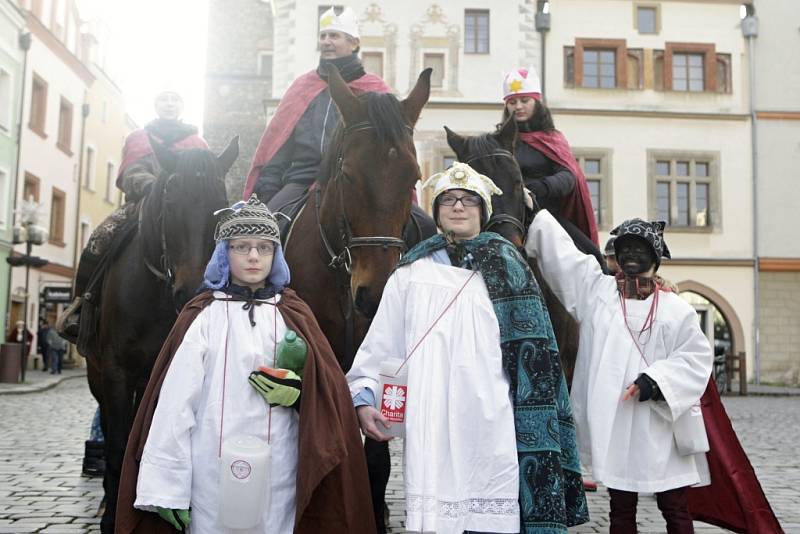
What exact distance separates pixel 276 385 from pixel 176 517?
0.67 m

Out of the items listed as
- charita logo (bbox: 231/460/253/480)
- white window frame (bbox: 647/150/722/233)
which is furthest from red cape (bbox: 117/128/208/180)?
white window frame (bbox: 647/150/722/233)

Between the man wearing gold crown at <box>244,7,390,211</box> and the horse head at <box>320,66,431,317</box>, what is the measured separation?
1.11m

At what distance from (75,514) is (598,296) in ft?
12.9

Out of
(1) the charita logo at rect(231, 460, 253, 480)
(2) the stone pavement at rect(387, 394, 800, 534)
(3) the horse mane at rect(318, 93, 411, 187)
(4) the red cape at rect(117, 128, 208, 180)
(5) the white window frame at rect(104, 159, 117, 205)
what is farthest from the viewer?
(5) the white window frame at rect(104, 159, 117, 205)

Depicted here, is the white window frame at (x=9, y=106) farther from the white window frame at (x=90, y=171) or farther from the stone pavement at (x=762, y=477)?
the stone pavement at (x=762, y=477)

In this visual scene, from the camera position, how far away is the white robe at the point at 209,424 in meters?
3.41

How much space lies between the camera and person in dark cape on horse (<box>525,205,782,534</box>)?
4.30 metres

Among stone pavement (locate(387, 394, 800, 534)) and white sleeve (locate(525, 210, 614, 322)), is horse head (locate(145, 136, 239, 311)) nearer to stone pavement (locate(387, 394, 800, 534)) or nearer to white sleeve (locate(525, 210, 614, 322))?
white sleeve (locate(525, 210, 614, 322))

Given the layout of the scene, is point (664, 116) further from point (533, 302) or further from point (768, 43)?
point (533, 302)

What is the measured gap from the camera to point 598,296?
4590 mm

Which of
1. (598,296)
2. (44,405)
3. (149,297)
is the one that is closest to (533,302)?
(598,296)

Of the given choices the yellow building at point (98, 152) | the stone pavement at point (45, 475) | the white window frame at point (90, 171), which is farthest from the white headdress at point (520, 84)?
the white window frame at point (90, 171)

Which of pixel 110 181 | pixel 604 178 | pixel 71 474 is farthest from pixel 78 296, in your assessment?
pixel 110 181

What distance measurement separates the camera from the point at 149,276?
5.33m
